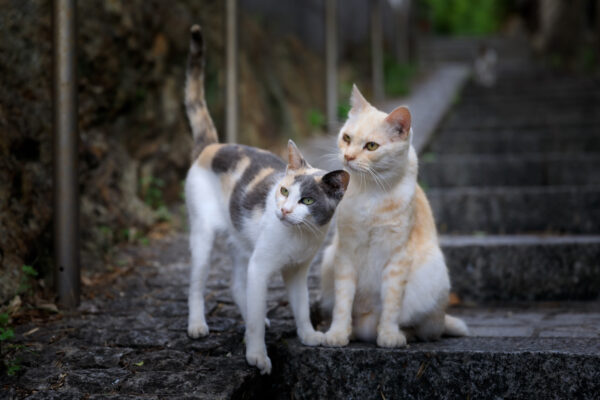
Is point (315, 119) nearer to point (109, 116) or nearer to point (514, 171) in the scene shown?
point (514, 171)

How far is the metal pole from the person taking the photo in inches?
112

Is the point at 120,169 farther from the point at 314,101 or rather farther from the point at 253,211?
the point at 314,101

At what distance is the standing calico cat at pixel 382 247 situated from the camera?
2357 mm

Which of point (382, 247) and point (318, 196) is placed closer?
point (318, 196)

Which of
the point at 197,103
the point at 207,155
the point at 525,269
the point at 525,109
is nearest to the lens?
the point at 207,155

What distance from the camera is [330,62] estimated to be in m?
7.14

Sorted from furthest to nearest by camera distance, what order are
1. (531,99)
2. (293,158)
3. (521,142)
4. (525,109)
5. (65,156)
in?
(531,99), (525,109), (521,142), (65,156), (293,158)

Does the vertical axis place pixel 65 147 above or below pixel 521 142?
above

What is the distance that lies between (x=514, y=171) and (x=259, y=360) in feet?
11.8

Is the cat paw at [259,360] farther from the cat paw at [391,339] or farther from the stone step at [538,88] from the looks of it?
the stone step at [538,88]

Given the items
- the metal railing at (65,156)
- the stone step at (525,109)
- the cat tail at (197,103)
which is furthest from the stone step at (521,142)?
the metal railing at (65,156)

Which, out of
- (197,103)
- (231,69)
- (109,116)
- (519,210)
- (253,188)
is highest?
(231,69)

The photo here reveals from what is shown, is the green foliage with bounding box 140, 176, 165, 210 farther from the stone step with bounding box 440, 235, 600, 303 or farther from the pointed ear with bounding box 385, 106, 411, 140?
the pointed ear with bounding box 385, 106, 411, 140

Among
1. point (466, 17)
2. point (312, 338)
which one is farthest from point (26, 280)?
point (466, 17)
